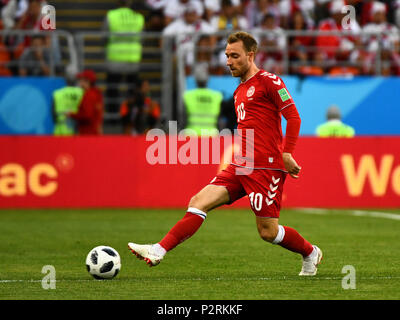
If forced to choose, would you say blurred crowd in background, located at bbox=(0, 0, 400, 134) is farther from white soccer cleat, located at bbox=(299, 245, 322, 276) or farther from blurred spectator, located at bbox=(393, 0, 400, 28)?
white soccer cleat, located at bbox=(299, 245, 322, 276)

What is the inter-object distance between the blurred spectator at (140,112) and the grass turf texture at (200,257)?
9.28ft

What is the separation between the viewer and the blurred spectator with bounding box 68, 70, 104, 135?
18.3m

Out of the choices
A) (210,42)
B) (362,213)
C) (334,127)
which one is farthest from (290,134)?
(210,42)

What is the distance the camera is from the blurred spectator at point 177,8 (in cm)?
2047

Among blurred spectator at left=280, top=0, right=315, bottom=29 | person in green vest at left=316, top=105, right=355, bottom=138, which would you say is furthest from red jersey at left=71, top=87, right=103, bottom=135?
blurred spectator at left=280, top=0, right=315, bottom=29

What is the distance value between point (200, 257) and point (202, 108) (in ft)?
26.0

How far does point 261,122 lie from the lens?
8.52m

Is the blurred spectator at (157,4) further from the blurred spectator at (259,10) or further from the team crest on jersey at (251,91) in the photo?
the team crest on jersey at (251,91)

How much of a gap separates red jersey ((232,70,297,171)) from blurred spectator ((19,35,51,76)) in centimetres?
1131

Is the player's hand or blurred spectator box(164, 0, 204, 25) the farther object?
blurred spectator box(164, 0, 204, 25)

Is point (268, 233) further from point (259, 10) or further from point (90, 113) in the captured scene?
point (259, 10)
